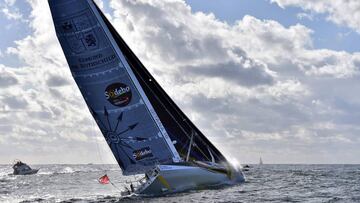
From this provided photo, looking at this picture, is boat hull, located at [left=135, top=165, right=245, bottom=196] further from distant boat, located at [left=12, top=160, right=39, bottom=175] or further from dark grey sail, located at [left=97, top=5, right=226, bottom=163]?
distant boat, located at [left=12, top=160, right=39, bottom=175]

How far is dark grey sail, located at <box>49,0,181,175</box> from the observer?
30000 mm

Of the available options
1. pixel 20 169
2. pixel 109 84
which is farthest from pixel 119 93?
pixel 20 169

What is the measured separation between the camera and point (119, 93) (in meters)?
30.2

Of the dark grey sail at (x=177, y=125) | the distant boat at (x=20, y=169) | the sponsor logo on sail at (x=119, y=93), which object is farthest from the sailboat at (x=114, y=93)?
the distant boat at (x=20, y=169)

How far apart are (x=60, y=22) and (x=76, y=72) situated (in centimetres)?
306

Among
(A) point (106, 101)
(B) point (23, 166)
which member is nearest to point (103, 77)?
(A) point (106, 101)

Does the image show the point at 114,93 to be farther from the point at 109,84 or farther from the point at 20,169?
the point at 20,169

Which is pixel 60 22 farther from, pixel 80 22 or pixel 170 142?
pixel 170 142

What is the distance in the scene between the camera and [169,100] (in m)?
33.6

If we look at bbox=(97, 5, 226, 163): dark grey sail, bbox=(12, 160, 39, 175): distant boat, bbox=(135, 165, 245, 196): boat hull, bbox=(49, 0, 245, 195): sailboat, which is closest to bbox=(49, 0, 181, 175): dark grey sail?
bbox=(49, 0, 245, 195): sailboat

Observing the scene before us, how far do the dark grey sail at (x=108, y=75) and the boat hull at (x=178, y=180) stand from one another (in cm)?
134

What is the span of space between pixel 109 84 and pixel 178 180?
22.6ft

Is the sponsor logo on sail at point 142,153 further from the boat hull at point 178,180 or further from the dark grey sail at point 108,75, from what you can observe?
the boat hull at point 178,180

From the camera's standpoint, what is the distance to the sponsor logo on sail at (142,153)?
1210 inches
